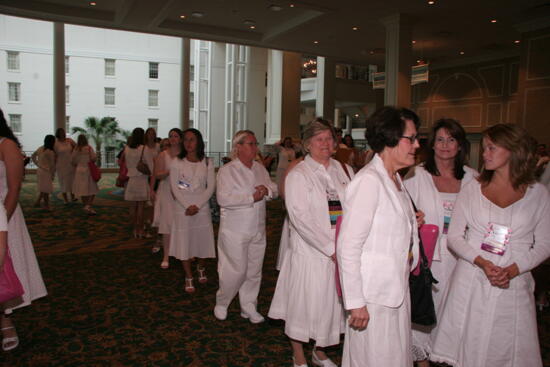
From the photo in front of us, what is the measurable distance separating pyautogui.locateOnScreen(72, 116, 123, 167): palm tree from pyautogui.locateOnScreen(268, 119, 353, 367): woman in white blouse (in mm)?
28366

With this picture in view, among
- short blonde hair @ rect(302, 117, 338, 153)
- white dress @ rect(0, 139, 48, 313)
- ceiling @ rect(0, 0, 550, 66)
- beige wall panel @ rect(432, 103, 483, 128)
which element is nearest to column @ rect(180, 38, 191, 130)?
ceiling @ rect(0, 0, 550, 66)

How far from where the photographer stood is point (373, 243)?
187 centimetres

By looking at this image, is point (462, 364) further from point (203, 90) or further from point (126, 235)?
point (203, 90)

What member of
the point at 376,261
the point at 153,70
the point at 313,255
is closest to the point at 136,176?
the point at 313,255

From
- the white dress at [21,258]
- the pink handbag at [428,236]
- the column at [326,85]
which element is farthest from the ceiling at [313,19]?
the pink handbag at [428,236]

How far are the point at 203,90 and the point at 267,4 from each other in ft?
60.6

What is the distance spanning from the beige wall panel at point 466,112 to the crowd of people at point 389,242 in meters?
14.1

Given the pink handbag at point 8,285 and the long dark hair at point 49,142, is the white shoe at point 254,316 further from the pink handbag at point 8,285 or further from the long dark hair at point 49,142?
the long dark hair at point 49,142

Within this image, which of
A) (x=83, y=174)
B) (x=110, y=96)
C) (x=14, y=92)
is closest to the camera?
(x=83, y=174)

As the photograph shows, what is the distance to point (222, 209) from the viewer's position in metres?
3.67

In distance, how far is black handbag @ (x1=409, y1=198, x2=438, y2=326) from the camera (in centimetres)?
215

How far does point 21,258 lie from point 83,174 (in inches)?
260

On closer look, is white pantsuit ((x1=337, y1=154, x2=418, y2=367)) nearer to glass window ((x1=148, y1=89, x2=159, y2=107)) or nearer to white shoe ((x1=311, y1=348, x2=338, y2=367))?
white shoe ((x1=311, y1=348, x2=338, y2=367))

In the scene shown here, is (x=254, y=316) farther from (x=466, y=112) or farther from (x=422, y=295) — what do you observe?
(x=466, y=112)
